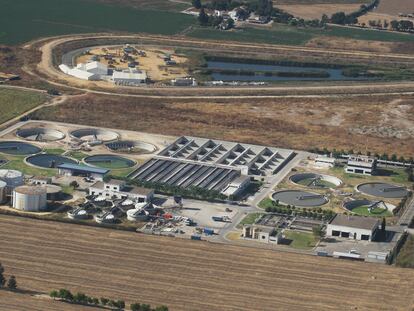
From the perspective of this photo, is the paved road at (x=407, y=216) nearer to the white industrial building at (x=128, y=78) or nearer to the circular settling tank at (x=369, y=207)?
the circular settling tank at (x=369, y=207)

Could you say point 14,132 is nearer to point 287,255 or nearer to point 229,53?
point 287,255

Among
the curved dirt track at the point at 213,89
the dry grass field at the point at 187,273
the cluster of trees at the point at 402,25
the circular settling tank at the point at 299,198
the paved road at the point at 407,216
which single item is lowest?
the dry grass field at the point at 187,273

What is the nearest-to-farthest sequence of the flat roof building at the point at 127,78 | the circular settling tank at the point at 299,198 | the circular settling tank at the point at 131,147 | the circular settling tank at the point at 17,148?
the circular settling tank at the point at 299,198, the circular settling tank at the point at 17,148, the circular settling tank at the point at 131,147, the flat roof building at the point at 127,78

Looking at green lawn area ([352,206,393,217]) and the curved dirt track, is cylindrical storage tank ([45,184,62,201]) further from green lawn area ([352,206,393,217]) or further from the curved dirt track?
the curved dirt track

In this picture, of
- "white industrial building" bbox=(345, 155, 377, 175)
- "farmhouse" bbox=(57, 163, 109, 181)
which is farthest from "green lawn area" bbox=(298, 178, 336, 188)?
"farmhouse" bbox=(57, 163, 109, 181)

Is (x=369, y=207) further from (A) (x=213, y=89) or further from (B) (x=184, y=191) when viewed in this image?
(A) (x=213, y=89)

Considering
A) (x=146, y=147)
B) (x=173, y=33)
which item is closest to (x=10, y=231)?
(x=146, y=147)

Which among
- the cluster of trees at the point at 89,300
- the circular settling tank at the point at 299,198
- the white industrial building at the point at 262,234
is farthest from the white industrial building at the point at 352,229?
the cluster of trees at the point at 89,300
